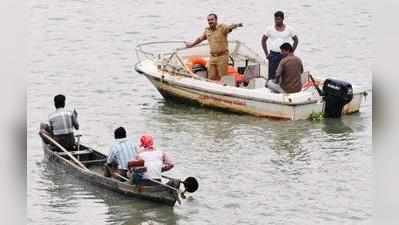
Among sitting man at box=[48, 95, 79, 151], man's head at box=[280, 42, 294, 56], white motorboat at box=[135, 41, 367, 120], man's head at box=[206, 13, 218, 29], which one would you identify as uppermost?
man's head at box=[206, 13, 218, 29]

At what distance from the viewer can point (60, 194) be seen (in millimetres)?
8922

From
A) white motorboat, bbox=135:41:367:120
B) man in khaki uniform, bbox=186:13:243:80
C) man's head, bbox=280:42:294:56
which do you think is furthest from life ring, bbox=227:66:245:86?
man's head, bbox=280:42:294:56

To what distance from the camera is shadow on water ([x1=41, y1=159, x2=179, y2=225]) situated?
26.7 feet

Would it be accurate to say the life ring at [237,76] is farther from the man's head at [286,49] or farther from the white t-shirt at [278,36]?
the man's head at [286,49]

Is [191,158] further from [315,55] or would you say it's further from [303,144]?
[315,55]

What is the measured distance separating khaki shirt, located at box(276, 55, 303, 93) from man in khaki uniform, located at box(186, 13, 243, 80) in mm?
938

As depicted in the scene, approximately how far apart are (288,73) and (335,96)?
0.65 meters

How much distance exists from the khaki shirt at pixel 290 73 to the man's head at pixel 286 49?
9 centimetres

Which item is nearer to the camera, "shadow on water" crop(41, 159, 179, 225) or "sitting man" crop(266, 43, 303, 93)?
"shadow on water" crop(41, 159, 179, 225)

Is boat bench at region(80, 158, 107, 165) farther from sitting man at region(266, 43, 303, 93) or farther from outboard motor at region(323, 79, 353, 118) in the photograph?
outboard motor at region(323, 79, 353, 118)

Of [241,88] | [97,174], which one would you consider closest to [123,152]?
[97,174]

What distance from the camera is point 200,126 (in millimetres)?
11609

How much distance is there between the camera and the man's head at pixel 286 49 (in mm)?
11141
